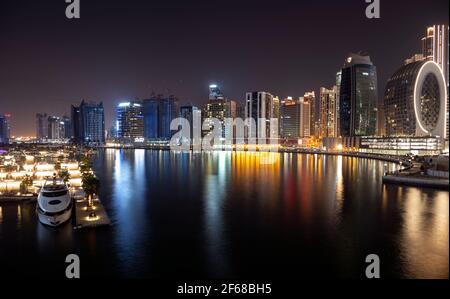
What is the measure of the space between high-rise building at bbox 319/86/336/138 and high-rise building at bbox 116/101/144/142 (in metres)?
61.0

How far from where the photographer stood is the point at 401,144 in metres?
48.2

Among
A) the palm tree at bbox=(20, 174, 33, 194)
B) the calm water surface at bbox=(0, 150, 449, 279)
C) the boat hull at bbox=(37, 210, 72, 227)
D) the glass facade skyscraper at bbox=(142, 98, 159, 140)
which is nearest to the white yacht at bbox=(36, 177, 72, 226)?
the boat hull at bbox=(37, 210, 72, 227)

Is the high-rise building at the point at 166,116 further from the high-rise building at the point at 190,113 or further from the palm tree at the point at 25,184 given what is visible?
the palm tree at the point at 25,184

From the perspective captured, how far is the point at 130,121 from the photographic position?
12012 cm

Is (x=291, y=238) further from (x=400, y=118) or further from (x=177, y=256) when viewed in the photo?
(x=400, y=118)

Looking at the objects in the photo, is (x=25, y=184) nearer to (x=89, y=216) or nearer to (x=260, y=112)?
(x=89, y=216)

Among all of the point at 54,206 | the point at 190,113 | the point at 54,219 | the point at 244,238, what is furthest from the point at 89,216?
the point at 190,113

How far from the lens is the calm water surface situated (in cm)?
859

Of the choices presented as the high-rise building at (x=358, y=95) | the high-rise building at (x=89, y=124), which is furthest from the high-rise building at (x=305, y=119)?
the high-rise building at (x=89, y=124)

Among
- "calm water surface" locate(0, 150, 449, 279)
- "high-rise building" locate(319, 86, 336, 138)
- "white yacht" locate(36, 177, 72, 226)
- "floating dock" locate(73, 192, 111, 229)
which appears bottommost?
"calm water surface" locate(0, 150, 449, 279)

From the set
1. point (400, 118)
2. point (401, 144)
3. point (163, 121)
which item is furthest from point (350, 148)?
point (163, 121)

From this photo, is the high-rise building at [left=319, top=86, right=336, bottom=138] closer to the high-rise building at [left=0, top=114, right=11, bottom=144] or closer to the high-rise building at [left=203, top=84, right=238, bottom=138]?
the high-rise building at [left=203, top=84, right=238, bottom=138]
